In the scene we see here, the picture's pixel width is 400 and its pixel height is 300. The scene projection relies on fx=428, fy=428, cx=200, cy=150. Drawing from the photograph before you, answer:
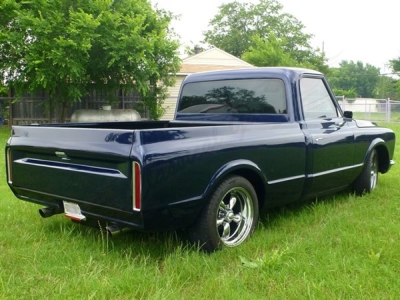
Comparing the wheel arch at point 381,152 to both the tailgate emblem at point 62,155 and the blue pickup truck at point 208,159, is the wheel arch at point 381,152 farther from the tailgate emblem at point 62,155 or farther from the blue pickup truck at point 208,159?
the tailgate emblem at point 62,155

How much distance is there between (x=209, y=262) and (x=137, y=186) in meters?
0.87

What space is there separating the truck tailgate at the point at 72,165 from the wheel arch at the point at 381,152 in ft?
12.3

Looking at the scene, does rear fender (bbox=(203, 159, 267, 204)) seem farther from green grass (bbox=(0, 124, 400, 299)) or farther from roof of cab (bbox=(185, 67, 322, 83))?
roof of cab (bbox=(185, 67, 322, 83))

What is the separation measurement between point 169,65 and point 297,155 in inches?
548

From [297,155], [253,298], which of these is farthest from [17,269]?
[297,155]

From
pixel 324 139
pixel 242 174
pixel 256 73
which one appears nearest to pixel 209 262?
pixel 242 174

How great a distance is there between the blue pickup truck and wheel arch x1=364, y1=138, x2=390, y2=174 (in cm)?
4

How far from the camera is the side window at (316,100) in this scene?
4.73m

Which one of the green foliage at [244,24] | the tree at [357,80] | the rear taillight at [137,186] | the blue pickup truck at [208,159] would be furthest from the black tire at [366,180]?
the tree at [357,80]

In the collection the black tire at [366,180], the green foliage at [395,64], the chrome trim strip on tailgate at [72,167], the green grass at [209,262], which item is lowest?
the green grass at [209,262]

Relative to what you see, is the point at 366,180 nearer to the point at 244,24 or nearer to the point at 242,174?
the point at 242,174

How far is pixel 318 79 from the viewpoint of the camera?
5082 mm

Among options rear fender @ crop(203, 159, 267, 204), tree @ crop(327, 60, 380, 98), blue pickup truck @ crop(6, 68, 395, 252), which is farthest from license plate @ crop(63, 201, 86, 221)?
tree @ crop(327, 60, 380, 98)

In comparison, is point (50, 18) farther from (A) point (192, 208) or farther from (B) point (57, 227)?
→ (A) point (192, 208)
